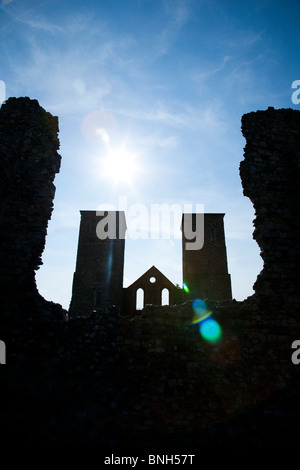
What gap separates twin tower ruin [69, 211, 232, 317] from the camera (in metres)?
21.1

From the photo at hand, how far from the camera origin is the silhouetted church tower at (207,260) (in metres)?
21.4

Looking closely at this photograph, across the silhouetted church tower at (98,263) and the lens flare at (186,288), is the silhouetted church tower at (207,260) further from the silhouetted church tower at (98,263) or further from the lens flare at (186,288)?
the silhouetted church tower at (98,263)

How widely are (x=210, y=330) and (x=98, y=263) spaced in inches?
690

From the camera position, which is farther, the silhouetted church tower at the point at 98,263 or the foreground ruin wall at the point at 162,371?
the silhouetted church tower at the point at 98,263

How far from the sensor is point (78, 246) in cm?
2252

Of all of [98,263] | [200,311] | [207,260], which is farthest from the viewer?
[207,260]

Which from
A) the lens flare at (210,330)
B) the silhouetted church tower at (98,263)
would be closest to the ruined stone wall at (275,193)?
the lens flare at (210,330)

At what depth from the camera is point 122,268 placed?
22812mm

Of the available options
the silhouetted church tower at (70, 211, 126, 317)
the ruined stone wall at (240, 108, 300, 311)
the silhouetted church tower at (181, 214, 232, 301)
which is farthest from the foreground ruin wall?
the silhouetted church tower at (181, 214, 232, 301)

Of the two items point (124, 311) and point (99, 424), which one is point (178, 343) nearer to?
point (99, 424)

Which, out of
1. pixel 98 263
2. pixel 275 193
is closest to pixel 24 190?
pixel 275 193

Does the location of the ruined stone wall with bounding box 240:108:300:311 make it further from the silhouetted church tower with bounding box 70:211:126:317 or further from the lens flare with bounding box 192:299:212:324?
the silhouetted church tower with bounding box 70:211:126:317

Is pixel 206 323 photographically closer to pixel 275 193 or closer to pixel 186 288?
pixel 275 193
